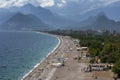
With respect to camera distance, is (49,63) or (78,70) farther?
(49,63)

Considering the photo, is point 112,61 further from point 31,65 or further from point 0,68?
point 0,68

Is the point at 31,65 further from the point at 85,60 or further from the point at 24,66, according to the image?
the point at 85,60

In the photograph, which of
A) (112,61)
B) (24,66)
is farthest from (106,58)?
(24,66)

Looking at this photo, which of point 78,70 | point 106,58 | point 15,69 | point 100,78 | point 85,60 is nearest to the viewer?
point 100,78

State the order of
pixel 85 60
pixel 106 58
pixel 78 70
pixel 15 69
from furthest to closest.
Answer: pixel 85 60, pixel 106 58, pixel 15 69, pixel 78 70

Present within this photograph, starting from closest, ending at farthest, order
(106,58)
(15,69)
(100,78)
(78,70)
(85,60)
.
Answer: (100,78), (78,70), (15,69), (106,58), (85,60)

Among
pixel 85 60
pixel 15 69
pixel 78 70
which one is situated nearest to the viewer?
pixel 78 70

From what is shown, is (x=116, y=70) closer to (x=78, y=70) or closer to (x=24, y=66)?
(x=78, y=70)

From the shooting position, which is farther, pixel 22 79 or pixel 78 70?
pixel 78 70

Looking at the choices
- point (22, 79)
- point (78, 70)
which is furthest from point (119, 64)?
point (22, 79)
